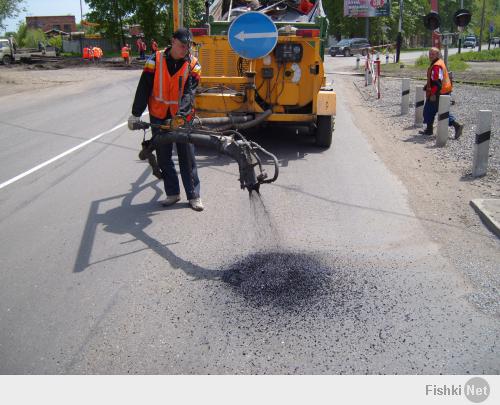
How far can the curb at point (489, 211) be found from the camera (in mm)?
5441

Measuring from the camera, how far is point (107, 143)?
398 inches

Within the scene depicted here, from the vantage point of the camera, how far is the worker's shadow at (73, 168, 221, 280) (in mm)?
4613

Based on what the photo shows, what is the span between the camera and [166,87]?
18.9 ft

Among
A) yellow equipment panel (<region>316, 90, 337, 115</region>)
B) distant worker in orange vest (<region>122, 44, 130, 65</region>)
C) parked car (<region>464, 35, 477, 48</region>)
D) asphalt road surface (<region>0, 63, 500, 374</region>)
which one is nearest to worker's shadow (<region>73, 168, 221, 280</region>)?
asphalt road surface (<region>0, 63, 500, 374</region>)

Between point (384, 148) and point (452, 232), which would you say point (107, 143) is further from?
point (452, 232)

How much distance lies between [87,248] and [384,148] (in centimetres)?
620

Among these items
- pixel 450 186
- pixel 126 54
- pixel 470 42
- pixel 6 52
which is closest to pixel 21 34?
pixel 6 52

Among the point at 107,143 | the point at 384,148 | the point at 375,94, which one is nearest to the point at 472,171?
the point at 384,148

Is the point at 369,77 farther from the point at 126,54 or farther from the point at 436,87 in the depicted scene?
the point at 126,54

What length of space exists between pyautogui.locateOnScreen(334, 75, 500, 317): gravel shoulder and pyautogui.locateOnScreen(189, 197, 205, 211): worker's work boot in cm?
237

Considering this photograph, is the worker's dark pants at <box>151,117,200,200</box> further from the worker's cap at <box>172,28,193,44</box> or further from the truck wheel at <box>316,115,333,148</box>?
the truck wheel at <box>316,115,333,148</box>

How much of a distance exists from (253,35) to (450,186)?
3.41 m

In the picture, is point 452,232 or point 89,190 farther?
point 89,190

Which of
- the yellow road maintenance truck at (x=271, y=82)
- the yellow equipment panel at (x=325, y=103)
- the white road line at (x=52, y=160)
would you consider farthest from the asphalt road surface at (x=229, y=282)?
the yellow equipment panel at (x=325, y=103)
